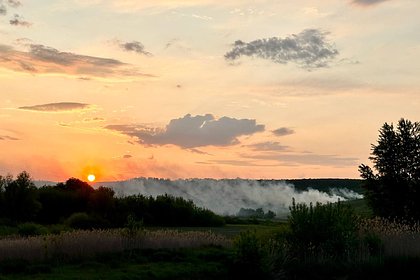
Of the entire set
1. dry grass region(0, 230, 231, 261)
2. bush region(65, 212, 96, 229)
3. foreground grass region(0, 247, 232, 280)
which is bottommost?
foreground grass region(0, 247, 232, 280)

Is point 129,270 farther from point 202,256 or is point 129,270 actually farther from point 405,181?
point 405,181

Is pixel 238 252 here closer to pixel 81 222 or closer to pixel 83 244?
pixel 83 244

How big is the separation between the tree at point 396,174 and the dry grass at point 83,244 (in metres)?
16.7

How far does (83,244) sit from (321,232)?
1196 cm

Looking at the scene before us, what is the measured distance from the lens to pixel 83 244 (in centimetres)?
3020

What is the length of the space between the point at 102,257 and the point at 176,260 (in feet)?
11.8

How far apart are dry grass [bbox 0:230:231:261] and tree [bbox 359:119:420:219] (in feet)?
54.6

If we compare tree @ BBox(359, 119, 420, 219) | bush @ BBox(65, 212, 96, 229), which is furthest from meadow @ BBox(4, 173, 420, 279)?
bush @ BBox(65, 212, 96, 229)

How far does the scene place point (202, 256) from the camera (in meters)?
31.3

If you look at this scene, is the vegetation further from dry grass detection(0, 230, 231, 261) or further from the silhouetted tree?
the silhouetted tree

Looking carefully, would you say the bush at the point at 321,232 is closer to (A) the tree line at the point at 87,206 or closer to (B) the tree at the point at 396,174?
(B) the tree at the point at 396,174

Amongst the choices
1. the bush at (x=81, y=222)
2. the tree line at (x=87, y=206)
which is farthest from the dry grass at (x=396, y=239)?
the tree line at (x=87, y=206)

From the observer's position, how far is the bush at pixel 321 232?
30.3 meters

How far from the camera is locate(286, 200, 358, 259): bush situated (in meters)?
30.3
